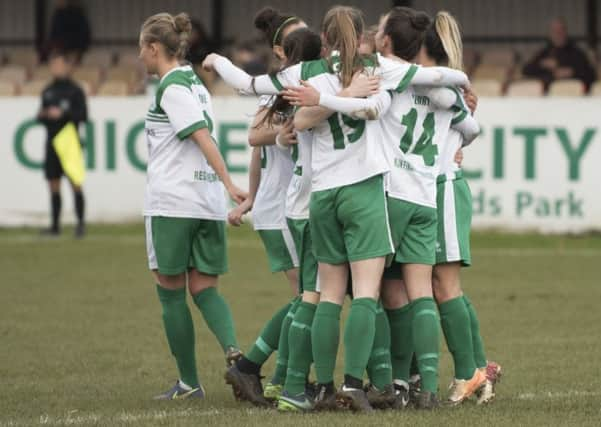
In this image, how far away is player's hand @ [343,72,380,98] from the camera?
282 inches

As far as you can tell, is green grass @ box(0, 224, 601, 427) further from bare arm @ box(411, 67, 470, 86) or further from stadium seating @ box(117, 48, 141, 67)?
stadium seating @ box(117, 48, 141, 67)

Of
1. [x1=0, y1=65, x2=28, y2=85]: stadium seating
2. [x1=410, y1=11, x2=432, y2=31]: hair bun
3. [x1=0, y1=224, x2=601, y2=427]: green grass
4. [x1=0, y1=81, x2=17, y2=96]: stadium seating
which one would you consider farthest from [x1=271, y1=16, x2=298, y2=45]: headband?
[x1=0, y1=65, x2=28, y2=85]: stadium seating

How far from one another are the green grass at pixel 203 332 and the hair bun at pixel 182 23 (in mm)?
1859

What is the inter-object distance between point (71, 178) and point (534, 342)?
8.36 meters

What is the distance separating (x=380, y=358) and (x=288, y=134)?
44.8 inches

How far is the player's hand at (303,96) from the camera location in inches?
282

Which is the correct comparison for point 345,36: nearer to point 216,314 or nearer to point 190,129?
point 190,129

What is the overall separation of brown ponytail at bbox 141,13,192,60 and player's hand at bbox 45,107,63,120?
31.8ft

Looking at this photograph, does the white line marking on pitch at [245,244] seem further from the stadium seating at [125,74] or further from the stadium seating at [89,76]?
the stadium seating at [125,74]

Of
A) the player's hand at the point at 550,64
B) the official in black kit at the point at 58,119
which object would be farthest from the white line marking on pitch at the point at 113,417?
the player's hand at the point at 550,64

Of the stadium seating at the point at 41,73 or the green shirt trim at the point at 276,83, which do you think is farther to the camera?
the stadium seating at the point at 41,73

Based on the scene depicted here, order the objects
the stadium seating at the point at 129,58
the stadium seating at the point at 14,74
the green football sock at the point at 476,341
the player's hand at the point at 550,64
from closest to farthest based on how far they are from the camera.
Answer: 1. the green football sock at the point at 476,341
2. the player's hand at the point at 550,64
3. the stadium seating at the point at 14,74
4. the stadium seating at the point at 129,58

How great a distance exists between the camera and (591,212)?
55.2ft

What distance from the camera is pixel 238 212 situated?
7.94 meters
